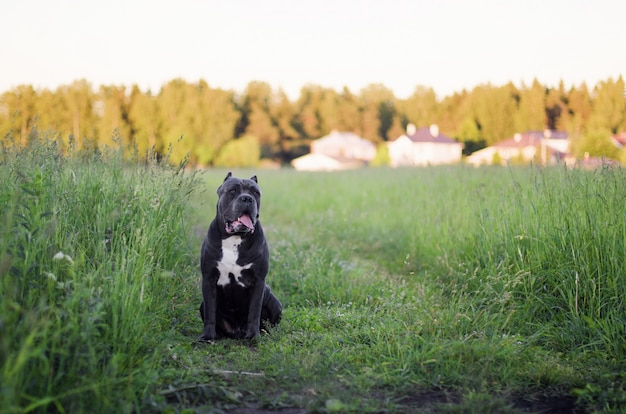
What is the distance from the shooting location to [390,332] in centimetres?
450

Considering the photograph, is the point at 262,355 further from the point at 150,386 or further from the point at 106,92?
the point at 106,92

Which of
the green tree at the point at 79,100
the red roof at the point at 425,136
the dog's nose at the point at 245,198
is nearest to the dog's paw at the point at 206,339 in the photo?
the dog's nose at the point at 245,198

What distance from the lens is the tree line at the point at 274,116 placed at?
8.02 meters

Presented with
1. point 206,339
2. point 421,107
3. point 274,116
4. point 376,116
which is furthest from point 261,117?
point 206,339

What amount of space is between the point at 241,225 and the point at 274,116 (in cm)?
7430

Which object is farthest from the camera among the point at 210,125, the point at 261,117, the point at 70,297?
the point at 261,117

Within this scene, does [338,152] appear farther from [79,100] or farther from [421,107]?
[79,100]

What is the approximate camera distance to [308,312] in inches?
216

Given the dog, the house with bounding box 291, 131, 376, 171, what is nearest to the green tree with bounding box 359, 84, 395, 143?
the house with bounding box 291, 131, 376, 171

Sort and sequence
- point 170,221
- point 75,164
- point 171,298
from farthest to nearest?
1. point 75,164
2. point 170,221
3. point 171,298

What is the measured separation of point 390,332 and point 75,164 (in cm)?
377

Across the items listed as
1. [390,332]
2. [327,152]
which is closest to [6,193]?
[390,332]

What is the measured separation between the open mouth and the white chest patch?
0.12 metres

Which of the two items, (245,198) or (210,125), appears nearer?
(245,198)
